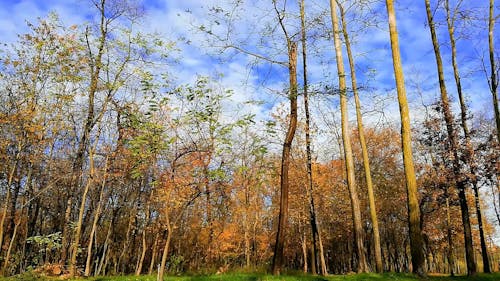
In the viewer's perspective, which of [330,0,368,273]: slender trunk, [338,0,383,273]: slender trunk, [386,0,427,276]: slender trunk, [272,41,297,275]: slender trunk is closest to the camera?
[386,0,427,276]: slender trunk

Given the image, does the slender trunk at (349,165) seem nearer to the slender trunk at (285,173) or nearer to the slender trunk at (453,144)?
the slender trunk at (285,173)

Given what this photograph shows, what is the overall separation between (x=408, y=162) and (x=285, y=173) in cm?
405

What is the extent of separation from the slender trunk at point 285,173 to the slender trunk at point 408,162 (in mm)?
3368

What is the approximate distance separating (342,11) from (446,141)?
33.0 feet

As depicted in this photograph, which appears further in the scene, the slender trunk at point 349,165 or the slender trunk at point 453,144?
the slender trunk at point 453,144

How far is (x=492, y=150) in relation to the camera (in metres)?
20.9

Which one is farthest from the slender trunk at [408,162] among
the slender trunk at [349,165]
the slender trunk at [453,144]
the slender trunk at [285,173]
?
the slender trunk at [453,144]

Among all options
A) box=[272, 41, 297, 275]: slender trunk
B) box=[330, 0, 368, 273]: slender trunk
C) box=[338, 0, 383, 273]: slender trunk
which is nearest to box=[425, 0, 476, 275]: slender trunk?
box=[338, 0, 383, 273]: slender trunk

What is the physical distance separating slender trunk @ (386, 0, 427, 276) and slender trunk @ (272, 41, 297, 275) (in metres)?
3.37

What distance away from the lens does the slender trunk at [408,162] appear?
10516mm

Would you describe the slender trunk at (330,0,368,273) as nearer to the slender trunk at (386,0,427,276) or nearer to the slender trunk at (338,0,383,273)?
the slender trunk at (338,0,383,273)

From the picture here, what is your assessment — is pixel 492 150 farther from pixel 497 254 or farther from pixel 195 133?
pixel 497 254

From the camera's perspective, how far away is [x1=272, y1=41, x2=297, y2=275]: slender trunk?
12148 millimetres

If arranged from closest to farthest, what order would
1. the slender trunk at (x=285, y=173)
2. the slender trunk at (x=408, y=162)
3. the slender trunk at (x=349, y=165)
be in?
the slender trunk at (x=408, y=162), the slender trunk at (x=285, y=173), the slender trunk at (x=349, y=165)
